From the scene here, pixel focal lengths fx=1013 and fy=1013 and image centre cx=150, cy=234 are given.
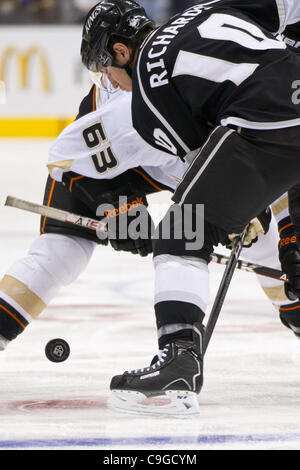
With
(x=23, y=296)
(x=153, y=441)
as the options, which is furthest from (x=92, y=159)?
(x=153, y=441)

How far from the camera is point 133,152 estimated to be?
2627mm

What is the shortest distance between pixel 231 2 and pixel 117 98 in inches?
23.3

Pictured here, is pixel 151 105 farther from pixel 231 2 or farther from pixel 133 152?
pixel 133 152

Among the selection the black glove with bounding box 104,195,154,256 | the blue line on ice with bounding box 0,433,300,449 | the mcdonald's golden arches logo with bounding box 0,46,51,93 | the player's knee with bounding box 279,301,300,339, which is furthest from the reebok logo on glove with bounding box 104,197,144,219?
the mcdonald's golden arches logo with bounding box 0,46,51,93

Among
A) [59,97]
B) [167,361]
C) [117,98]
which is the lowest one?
[167,361]

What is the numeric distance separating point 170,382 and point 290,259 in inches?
22.1

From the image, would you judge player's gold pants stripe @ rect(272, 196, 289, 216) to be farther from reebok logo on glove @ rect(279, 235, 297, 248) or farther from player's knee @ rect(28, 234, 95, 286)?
player's knee @ rect(28, 234, 95, 286)

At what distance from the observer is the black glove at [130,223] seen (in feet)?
8.44

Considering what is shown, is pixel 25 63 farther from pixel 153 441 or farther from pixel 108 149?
pixel 153 441

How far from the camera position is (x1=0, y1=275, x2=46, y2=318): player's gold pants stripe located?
2.52 metres

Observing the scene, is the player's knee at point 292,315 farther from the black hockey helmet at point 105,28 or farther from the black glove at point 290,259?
the black hockey helmet at point 105,28

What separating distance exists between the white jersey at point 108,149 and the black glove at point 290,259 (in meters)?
0.32

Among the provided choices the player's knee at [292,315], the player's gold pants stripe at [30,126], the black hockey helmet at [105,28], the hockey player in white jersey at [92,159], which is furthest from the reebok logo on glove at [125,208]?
the player's gold pants stripe at [30,126]
